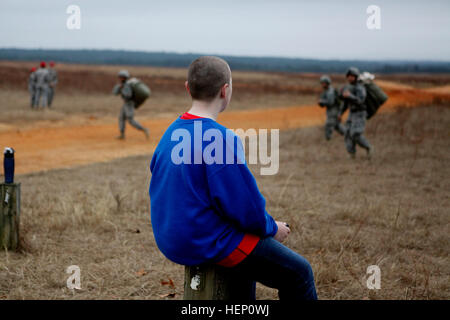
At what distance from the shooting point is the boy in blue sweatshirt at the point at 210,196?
2346mm

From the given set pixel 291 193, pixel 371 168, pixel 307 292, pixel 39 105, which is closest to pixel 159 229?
pixel 307 292

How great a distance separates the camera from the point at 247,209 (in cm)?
237

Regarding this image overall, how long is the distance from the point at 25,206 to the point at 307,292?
16.9 feet

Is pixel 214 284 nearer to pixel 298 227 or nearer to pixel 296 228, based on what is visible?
pixel 296 228

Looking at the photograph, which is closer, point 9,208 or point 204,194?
point 204,194

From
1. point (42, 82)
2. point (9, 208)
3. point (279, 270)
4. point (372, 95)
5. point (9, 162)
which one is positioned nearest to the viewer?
point (279, 270)

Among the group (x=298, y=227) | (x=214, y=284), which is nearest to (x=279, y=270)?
(x=214, y=284)

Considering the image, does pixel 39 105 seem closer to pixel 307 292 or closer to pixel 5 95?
pixel 5 95

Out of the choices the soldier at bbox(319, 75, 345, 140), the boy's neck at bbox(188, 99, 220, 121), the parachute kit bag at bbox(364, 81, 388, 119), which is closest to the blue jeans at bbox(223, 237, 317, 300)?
the boy's neck at bbox(188, 99, 220, 121)

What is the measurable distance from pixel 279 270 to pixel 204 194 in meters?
0.57

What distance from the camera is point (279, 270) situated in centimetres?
256

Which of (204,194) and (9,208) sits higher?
(204,194)

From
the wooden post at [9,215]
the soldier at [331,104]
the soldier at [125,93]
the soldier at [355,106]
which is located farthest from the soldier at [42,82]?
the wooden post at [9,215]

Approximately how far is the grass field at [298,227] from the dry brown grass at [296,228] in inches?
0.6
